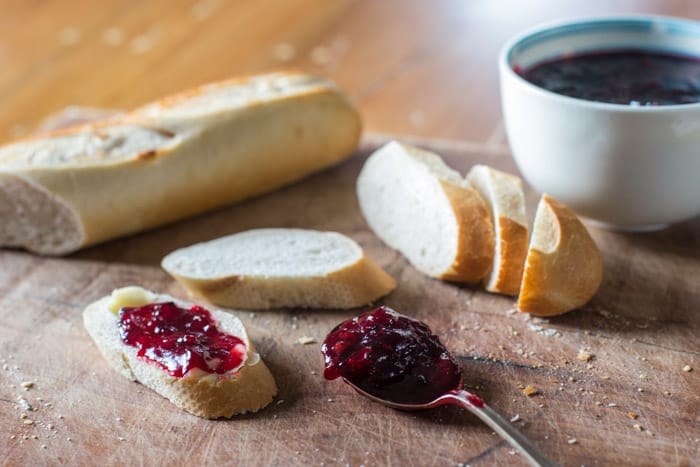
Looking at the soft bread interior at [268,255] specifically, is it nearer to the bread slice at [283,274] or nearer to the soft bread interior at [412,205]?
the bread slice at [283,274]

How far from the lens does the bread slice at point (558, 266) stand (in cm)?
230

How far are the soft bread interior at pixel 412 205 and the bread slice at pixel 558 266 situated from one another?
0.83 ft

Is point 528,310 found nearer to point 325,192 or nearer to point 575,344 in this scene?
point 575,344

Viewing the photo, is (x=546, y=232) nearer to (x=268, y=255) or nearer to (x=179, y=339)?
(x=268, y=255)

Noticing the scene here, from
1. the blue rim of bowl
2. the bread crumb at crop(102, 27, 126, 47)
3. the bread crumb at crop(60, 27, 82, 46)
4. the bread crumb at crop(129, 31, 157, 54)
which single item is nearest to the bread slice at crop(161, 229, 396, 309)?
the blue rim of bowl

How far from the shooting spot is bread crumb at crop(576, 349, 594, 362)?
2.19m

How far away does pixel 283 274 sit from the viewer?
8.03ft

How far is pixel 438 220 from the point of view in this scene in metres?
2.55

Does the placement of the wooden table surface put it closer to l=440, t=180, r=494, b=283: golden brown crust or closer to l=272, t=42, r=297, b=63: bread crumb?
l=440, t=180, r=494, b=283: golden brown crust

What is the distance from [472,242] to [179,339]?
2.90 ft

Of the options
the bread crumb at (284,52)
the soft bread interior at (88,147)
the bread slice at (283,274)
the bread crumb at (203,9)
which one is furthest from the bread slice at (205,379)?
the bread crumb at (203,9)

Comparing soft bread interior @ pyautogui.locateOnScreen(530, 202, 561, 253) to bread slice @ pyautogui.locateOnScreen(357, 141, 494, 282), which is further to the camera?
bread slice @ pyautogui.locateOnScreen(357, 141, 494, 282)

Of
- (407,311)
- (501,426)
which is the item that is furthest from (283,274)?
(501,426)

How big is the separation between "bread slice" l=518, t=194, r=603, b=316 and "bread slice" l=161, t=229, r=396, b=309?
1.44ft
